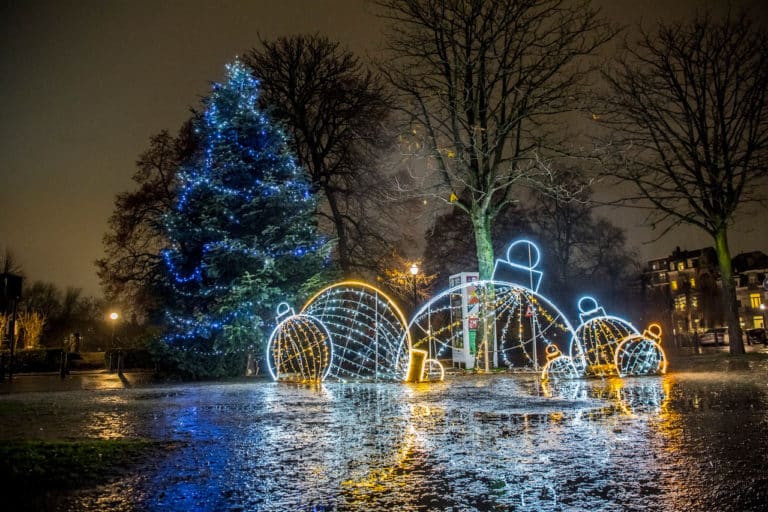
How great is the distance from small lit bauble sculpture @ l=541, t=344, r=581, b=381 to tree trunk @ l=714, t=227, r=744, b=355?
9.41 m

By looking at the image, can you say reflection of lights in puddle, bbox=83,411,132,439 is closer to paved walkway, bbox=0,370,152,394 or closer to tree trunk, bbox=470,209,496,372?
paved walkway, bbox=0,370,152,394

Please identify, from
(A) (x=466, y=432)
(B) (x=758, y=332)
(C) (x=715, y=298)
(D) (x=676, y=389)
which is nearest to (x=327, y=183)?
(D) (x=676, y=389)

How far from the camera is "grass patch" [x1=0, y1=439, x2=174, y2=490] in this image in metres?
4.72

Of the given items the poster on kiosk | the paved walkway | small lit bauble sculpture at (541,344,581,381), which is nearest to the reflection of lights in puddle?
the paved walkway

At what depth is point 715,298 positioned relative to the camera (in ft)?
230

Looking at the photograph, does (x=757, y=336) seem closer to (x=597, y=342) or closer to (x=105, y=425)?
(x=597, y=342)


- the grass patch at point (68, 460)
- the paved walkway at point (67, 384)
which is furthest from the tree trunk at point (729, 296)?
the grass patch at point (68, 460)

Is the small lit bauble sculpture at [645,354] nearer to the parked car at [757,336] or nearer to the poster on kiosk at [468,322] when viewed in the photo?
the poster on kiosk at [468,322]

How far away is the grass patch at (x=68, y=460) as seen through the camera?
4.72m

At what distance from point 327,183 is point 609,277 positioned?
21613 mm

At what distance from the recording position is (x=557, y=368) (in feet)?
56.9

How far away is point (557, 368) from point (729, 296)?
10.5m

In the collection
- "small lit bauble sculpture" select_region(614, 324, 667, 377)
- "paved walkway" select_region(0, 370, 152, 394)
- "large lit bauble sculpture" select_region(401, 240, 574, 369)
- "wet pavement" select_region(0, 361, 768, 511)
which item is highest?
"large lit bauble sculpture" select_region(401, 240, 574, 369)

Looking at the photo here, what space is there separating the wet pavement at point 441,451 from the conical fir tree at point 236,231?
9.00m
